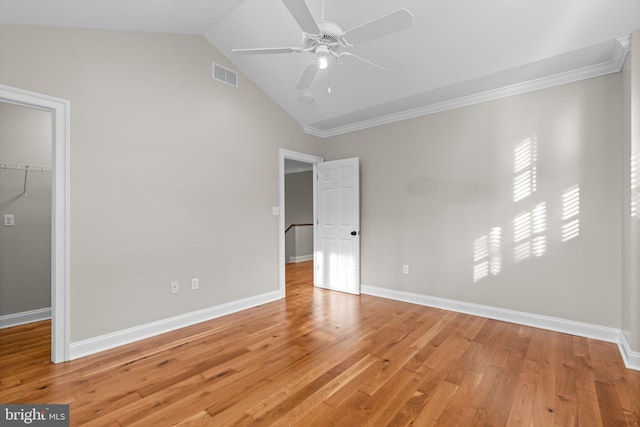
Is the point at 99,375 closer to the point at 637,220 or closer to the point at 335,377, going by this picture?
the point at 335,377

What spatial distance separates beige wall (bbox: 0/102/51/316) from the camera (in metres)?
3.34

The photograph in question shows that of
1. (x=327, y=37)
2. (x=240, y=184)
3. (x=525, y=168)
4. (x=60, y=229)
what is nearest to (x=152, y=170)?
(x=60, y=229)

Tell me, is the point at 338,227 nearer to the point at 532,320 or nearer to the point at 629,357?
the point at 532,320

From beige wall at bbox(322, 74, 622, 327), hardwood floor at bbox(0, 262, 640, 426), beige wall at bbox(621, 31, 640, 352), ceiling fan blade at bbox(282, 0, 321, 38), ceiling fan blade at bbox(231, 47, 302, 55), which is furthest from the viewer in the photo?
beige wall at bbox(322, 74, 622, 327)

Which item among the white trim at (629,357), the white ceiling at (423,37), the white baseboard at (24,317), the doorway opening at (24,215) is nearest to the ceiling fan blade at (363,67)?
the white ceiling at (423,37)

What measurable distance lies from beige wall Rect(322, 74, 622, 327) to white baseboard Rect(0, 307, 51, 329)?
4157 millimetres

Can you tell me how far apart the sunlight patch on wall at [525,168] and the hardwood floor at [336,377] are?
1498mm

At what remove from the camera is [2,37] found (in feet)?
7.53

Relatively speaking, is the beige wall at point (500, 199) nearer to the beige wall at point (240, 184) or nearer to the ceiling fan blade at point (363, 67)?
the beige wall at point (240, 184)

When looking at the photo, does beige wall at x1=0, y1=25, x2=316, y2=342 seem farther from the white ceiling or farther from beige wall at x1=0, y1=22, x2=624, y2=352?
the white ceiling

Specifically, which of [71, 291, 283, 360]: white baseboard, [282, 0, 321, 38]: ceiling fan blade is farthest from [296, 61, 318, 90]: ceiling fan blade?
[71, 291, 283, 360]: white baseboard

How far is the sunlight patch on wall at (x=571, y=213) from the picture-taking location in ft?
9.96

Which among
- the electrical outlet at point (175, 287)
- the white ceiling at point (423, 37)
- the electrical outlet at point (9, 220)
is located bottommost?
the electrical outlet at point (175, 287)

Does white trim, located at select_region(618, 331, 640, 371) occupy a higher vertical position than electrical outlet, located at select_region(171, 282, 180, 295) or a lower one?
lower
